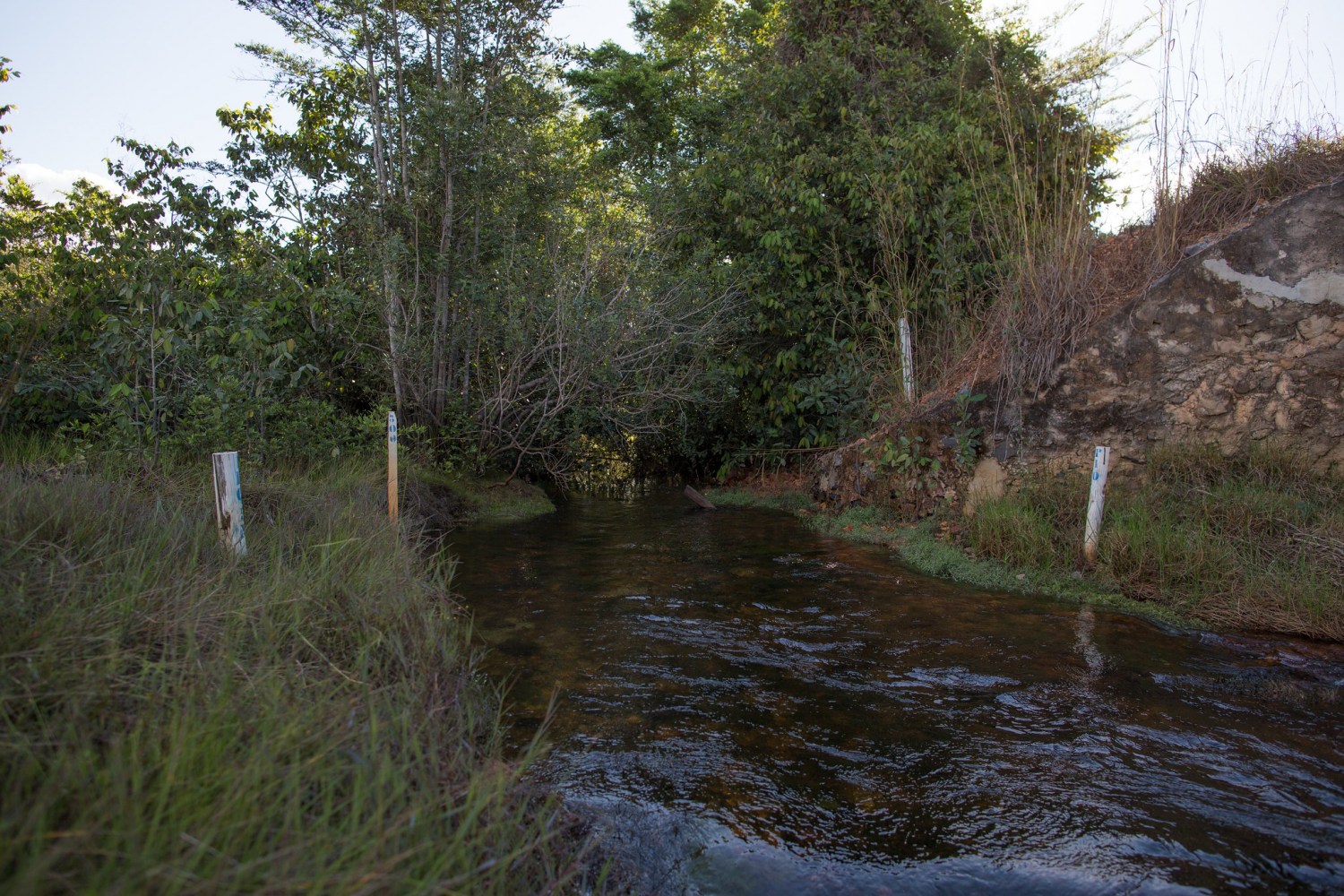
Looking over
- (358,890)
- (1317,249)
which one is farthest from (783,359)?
(358,890)

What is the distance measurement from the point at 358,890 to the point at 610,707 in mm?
2536

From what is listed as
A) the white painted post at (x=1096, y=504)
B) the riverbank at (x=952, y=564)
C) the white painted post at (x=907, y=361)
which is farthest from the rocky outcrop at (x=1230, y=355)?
the white painted post at (x=907, y=361)

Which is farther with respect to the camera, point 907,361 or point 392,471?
point 907,361

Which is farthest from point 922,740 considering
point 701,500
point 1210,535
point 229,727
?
point 701,500

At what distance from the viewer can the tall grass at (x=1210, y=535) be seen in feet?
18.3

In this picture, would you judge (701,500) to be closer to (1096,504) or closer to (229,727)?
(1096,504)

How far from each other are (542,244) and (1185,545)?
836cm

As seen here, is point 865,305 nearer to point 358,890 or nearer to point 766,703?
point 766,703

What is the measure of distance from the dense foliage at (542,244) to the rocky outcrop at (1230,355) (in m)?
1.90

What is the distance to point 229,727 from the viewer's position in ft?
7.46

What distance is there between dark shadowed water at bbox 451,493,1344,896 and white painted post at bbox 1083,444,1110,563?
2.21ft

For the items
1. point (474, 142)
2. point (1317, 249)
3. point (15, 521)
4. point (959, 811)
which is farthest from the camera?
point (474, 142)

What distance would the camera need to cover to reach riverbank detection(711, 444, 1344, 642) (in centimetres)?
561

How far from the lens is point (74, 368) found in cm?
817
